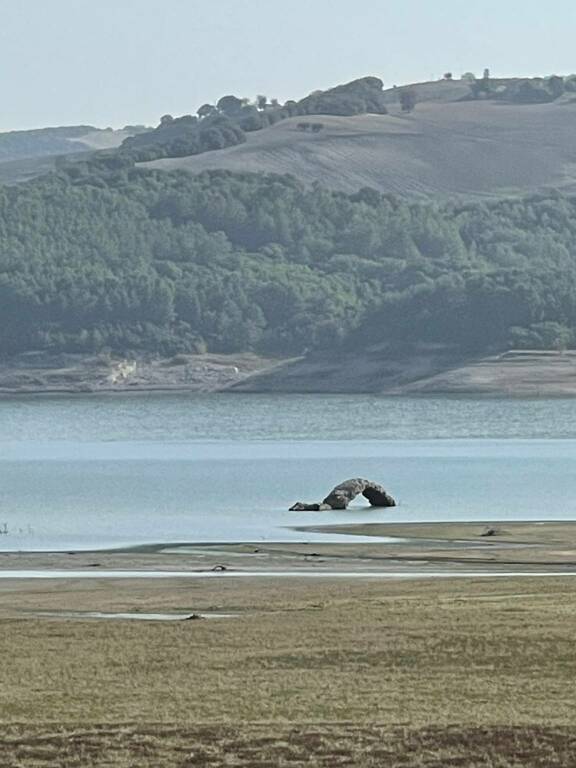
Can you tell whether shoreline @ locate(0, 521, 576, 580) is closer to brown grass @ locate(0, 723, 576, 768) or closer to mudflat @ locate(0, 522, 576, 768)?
mudflat @ locate(0, 522, 576, 768)

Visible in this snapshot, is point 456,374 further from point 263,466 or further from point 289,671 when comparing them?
point 289,671

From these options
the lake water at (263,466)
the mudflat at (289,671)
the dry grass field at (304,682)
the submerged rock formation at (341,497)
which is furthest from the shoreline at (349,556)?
the submerged rock formation at (341,497)

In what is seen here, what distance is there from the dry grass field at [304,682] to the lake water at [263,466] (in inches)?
803

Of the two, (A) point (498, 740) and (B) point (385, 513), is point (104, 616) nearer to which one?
(A) point (498, 740)

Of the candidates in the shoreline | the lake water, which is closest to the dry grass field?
the shoreline

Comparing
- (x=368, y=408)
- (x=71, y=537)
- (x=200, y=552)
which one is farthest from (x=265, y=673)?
(x=368, y=408)

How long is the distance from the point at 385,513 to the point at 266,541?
11468 mm

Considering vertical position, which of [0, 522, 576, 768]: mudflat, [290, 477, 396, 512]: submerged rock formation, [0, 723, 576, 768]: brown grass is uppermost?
[0, 723, 576, 768]: brown grass

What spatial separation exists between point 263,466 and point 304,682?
68.8 metres

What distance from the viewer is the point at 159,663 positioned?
2733 cm

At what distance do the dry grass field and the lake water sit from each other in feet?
66.9

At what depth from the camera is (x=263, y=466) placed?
94.4 meters

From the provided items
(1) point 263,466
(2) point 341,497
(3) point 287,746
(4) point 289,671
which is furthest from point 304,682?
(1) point 263,466

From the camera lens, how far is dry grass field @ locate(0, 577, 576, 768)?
2092 centimetres
